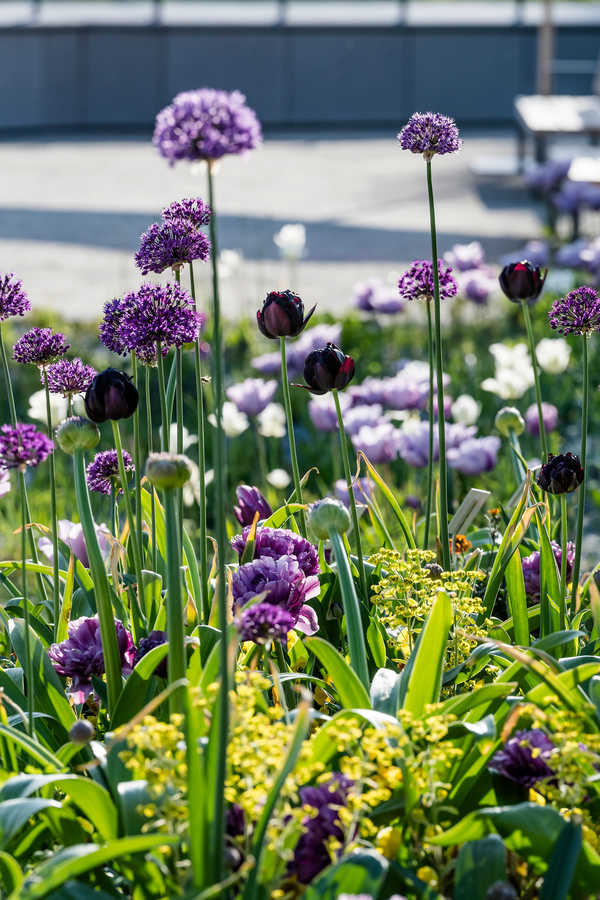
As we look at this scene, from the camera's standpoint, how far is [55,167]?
32.8 feet

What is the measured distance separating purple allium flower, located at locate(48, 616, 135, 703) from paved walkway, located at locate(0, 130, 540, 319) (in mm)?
3210

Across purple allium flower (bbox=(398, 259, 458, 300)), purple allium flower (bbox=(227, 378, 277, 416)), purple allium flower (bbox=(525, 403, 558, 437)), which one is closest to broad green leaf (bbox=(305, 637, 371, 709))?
purple allium flower (bbox=(398, 259, 458, 300))

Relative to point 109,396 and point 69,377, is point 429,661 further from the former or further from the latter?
point 69,377

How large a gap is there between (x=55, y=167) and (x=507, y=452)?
793 cm

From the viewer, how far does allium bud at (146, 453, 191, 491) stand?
0.93 m

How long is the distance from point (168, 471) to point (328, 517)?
0.74ft

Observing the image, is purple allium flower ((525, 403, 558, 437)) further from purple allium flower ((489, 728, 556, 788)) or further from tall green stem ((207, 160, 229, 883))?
tall green stem ((207, 160, 229, 883))

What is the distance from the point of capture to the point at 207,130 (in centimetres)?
85

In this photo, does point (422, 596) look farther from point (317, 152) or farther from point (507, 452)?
point (317, 152)

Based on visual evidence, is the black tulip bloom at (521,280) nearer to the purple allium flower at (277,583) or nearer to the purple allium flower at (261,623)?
the purple allium flower at (277,583)

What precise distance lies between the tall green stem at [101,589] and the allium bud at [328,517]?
A: 22cm

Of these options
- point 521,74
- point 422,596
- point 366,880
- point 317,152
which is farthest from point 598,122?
point 366,880

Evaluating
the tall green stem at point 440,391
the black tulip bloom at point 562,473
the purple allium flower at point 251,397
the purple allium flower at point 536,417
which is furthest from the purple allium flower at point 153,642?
the purple allium flower at point 251,397

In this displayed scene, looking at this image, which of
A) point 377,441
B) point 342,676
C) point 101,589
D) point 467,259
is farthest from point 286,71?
point 342,676
